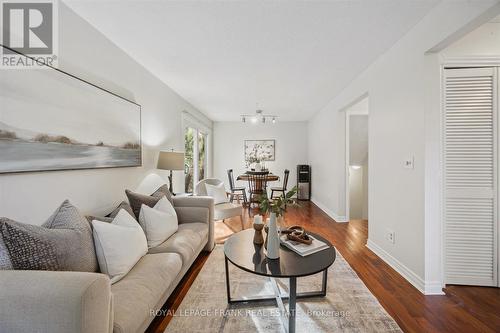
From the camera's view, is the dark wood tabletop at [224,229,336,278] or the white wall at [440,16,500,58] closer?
the dark wood tabletop at [224,229,336,278]

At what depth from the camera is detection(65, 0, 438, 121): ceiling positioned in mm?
1715

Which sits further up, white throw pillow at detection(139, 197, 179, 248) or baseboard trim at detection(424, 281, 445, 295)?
white throw pillow at detection(139, 197, 179, 248)

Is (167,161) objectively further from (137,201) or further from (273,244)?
(273,244)

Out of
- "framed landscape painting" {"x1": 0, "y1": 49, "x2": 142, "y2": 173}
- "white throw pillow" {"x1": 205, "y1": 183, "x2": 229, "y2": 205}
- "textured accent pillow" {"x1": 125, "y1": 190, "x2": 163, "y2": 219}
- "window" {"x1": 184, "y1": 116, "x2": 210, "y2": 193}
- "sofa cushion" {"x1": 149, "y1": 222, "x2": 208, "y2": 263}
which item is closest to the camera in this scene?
"framed landscape painting" {"x1": 0, "y1": 49, "x2": 142, "y2": 173}

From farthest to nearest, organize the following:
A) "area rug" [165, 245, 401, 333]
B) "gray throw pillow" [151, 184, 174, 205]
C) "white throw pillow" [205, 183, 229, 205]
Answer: "white throw pillow" [205, 183, 229, 205] < "gray throw pillow" [151, 184, 174, 205] < "area rug" [165, 245, 401, 333]

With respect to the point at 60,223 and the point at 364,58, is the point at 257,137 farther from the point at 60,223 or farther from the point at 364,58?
the point at 60,223

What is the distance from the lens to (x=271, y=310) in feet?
5.62

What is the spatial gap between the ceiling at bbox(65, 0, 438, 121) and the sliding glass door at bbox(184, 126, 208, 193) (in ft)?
5.09

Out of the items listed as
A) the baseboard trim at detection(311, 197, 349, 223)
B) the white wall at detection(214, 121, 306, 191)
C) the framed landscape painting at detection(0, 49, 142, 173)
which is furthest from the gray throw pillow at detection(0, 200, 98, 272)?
the white wall at detection(214, 121, 306, 191)

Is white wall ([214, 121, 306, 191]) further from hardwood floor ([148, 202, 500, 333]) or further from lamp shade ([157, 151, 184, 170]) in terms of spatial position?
Result: hardwood floor ([148, 202, 500, 333])

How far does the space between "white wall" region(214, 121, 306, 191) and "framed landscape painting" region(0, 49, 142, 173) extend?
442 cm

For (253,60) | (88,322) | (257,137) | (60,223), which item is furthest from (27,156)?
(257,137)

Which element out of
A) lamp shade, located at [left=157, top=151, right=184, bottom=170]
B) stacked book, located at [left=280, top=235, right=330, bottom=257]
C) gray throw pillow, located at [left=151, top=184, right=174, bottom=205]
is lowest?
stacked book, located at [left=280, top=235, right=330, bottom=257]

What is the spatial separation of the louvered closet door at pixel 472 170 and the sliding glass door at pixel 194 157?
4051mm
